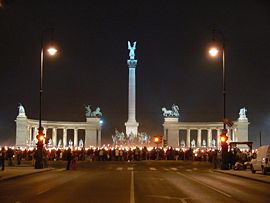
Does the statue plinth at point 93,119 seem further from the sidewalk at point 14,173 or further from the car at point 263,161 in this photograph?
the car at point 263,161

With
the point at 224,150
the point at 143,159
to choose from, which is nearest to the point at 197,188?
the point at 224,150

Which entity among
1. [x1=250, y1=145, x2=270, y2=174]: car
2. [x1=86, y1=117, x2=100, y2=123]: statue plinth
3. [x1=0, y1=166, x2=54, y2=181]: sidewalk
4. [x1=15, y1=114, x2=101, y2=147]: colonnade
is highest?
[x1=86, y1=117, x2=100, y2=123]: statue plinth

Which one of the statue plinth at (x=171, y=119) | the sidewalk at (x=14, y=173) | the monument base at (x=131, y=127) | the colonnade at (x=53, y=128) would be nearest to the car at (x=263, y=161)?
the sidewalk at (x=14, y=173)

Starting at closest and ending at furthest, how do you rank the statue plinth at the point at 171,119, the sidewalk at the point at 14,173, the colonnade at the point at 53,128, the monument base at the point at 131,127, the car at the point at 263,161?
1. the sidewalk at the point at 14,173
2. the car at the point at 263,161
3. the colonnade at the point at 53,128
4. the monument base at the point at 131,127
5. the statue plinth at the point at 171,119

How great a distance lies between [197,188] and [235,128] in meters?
95.4

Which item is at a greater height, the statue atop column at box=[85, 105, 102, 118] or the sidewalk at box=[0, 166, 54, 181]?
the statue atop column at box=[85, 105, 102, 118]

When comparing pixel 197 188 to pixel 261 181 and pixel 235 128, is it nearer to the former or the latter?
pixel 261 181

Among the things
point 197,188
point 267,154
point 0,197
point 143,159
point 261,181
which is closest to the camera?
point 0,197

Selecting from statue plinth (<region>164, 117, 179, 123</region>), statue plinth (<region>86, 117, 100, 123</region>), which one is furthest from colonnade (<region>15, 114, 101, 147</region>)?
statue plinth (<region>164, 117, 179, 123</region>)

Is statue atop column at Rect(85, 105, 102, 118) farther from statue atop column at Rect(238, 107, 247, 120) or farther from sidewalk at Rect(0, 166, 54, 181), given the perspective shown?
sidewalk at Rect(0, 166, 54, 181)

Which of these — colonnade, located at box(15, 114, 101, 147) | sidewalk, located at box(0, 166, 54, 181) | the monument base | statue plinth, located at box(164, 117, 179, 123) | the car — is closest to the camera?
sidewalk, located at box(0, 166, 54, 181)

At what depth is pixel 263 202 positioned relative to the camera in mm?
18938

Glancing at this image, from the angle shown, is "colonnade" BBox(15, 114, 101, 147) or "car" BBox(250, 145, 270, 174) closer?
"car" BBox(250, 145, 270, 174)

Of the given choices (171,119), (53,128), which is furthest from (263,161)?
(53,128)
